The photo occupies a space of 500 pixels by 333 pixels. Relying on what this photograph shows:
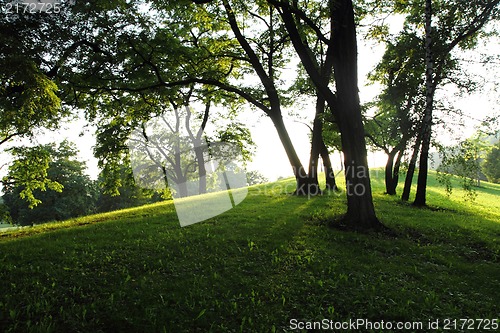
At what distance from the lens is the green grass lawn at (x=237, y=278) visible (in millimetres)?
5141

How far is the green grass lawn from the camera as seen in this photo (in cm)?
514

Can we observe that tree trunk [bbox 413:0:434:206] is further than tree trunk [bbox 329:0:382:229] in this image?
Yes

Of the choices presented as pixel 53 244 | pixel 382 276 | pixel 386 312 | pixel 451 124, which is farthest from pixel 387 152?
pixel 53 244

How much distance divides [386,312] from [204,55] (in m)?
16.3

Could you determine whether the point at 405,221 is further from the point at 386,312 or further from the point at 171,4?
the point at 171,4

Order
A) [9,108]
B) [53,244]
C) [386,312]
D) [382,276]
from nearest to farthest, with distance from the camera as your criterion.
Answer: [386,312], [382,276], [53,244], [9,108]

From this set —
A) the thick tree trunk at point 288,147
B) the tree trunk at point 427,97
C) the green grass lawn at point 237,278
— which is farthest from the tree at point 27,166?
the tree trunk at point 427,97

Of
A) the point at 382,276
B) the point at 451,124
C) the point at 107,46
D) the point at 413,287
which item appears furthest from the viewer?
the point at 451,124

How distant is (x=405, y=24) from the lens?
1767 cm

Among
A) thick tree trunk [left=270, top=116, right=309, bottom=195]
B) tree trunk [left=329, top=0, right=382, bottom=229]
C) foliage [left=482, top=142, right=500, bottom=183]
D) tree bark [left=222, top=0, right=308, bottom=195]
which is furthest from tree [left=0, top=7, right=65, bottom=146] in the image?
foliage [left=482, top=142, right=500, bottom=183]

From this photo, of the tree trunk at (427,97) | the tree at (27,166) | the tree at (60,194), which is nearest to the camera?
the tree trunk at (427,97)

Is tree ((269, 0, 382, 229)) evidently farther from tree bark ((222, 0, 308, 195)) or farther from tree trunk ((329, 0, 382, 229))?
tree bark ((222, 0, 308, 195))

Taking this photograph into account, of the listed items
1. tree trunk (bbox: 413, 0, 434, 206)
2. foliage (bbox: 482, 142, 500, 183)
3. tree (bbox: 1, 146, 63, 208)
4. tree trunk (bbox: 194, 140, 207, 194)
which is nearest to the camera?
→ tree trunk (bbox: 413, 0, 434, 206)

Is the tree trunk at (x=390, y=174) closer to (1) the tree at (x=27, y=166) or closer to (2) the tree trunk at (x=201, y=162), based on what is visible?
→ (2) the tree trunk at (x=201, y=162)
